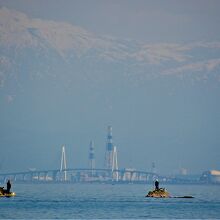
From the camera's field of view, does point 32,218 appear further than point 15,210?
No

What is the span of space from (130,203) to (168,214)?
820 inches

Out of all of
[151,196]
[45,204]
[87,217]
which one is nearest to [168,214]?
[87,217]

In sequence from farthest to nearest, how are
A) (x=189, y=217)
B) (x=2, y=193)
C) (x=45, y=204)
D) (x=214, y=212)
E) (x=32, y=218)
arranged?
(x=2, y=193), (x=45, y=204), (x=214, y=212), (x=189, y=217), (x=32, y=218)

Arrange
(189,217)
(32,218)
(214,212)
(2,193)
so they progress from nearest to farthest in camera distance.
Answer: (32,218) < (189,217) < (214,212) < (2,193)

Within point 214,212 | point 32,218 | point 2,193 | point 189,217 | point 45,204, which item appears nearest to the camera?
point 32,218

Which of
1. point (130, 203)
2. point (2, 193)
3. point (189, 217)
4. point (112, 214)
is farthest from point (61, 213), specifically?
point (2, 193)

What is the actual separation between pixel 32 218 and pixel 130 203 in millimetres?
31292

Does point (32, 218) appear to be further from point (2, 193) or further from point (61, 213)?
point (2, 193)

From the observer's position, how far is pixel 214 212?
10381 centimetres

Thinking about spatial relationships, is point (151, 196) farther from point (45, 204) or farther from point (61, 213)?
point (61, 213)

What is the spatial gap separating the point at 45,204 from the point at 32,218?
2415cm

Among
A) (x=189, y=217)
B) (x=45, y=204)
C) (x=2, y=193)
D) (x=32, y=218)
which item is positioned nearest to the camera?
(x=32, y=218)

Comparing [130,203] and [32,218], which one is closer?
[32,218]

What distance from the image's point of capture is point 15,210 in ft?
332
